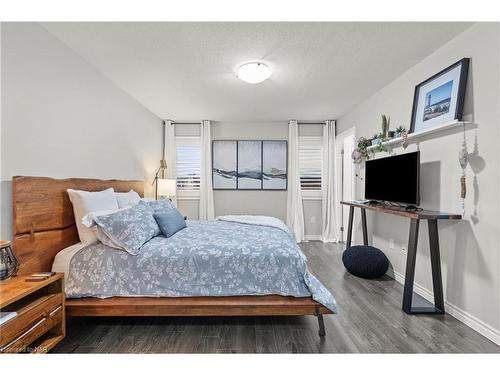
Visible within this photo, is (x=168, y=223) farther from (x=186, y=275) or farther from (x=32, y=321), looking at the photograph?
(x=32, y=321)

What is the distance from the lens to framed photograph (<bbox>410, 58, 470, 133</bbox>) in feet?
7.14

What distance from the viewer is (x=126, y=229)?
2.10 meters

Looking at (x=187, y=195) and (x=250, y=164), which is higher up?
(x=250, y=164)

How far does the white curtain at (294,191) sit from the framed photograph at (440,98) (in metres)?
2.52

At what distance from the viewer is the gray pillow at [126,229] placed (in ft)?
6.75

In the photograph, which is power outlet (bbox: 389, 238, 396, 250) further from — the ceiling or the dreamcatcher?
the ceiling

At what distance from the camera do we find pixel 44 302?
164 cm

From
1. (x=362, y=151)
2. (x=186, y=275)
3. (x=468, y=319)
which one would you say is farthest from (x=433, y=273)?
(x=186, y=275)

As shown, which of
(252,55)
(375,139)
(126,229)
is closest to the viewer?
(126,229)

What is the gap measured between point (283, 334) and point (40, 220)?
215 centimetres

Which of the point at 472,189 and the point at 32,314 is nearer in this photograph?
the point at 32,314
